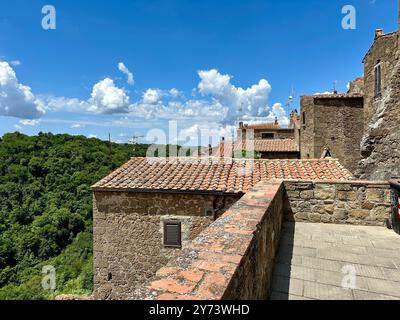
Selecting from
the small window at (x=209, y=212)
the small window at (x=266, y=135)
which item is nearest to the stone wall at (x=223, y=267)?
the small window at (x=209, y=212)

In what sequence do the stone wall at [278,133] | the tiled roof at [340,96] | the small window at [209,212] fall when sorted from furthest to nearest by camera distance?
1. the stone wall at [278,133]
2. the tiled roof at [340,96]
3. the small window at [209,212]

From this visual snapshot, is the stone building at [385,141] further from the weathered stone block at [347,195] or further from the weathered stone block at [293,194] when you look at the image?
the weathered stone block at [293,194]

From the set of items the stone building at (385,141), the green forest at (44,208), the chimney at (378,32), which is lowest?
the green forest at (44,208)

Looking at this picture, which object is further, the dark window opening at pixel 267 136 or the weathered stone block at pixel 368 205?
the dark window opening at pixel 267 136

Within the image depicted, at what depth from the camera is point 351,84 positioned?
2416 centimetres

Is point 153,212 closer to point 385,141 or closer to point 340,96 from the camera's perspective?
point 385,141

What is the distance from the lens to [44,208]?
30.3m

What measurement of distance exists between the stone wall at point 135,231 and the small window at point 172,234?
118mm

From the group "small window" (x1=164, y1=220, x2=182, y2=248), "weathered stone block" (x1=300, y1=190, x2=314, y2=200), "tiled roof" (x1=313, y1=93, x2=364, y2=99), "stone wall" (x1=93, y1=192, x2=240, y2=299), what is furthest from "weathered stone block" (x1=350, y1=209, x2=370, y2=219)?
"tiled roof" (x1=313, y1=93, x2=364, y2=99)

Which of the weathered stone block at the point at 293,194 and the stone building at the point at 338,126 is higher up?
the stone building at the point at 338,126

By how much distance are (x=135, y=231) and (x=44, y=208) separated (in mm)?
27757

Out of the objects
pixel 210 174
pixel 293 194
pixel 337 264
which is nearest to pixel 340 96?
pixel 210 174

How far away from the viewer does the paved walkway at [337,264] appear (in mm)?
2434
